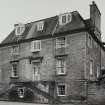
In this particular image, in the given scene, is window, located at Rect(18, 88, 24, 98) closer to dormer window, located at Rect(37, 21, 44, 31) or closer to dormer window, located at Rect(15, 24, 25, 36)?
dormer window, located at Rect(15, 24, 25, 36)

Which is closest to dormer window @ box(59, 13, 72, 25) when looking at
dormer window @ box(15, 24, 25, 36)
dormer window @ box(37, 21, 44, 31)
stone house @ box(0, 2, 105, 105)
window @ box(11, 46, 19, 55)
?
stone house @ box(0, 2, 105, 105)

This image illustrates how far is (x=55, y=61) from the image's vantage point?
101ft

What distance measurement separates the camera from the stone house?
92.8 ft

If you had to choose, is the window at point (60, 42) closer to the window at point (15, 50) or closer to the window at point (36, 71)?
the window at point (36, 71)

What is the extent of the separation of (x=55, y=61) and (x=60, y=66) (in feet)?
3.50

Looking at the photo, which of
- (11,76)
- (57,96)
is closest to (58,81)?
(57,96)

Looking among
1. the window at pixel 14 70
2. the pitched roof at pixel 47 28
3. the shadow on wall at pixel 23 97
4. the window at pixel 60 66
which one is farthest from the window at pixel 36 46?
the shadow on wall at pixel 23 97

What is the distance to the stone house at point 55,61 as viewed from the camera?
28281mm

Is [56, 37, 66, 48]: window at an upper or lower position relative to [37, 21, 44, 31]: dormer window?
lower

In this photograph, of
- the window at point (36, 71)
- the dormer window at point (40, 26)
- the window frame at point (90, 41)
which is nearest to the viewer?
the window frame at point (90, 41)

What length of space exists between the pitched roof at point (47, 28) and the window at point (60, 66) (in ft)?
13.4

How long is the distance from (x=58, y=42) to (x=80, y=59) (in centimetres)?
438

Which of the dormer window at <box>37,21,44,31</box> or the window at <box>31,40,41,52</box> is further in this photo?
the dormer window at <box>37,21,44,31</box>

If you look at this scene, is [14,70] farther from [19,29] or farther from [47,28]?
[47,28]
